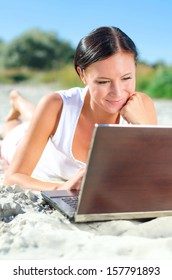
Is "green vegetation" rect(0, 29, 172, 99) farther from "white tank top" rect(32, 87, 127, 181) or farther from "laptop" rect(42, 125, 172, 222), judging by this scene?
"laptop" rect(42, 125, 172, 222)

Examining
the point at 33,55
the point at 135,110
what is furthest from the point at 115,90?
the point at 33,55

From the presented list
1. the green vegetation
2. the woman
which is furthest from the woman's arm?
the green vegetation

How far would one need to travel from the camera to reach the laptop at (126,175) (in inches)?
72.7

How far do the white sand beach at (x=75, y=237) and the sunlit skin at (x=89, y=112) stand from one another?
0.29 meters

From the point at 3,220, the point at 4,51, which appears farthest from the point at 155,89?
the point at 4,51

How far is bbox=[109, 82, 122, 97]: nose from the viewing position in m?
2.51

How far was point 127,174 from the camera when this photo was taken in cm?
196

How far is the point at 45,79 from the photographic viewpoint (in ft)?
78.5

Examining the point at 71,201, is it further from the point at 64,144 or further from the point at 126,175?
the point at 64,144

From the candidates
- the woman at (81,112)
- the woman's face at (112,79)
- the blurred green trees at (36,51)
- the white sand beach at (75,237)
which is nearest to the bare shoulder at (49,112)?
the woman at (81,112)

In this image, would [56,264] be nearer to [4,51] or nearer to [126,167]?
[126,167]

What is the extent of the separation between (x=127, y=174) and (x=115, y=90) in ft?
2.27

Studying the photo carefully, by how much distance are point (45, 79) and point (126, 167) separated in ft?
73.2

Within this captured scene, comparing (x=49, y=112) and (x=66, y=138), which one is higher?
(x=49, y=112)
